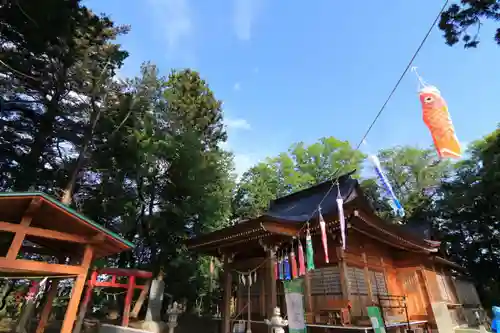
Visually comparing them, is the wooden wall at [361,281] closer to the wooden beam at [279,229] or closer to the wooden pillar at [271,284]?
the wooden pillar at [271,284]

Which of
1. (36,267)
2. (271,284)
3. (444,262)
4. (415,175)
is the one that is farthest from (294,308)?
(415,175)

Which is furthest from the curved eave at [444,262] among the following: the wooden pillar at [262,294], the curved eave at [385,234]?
the wooden pillar at [262,294]

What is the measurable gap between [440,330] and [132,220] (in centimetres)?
1484

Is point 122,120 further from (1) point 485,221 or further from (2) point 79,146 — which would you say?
(1) point 485,221

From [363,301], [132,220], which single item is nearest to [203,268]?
[132,220]

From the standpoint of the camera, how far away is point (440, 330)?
35.9 feet

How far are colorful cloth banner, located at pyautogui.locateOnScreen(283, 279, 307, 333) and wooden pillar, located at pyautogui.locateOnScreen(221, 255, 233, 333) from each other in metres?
2.65

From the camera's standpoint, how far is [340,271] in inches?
331

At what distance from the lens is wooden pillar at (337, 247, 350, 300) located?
8.01m

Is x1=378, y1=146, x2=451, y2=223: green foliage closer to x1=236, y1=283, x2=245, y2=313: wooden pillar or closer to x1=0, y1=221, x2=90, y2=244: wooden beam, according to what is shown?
x1=236, y1=283, x2=245, y2=313: wooden pillar

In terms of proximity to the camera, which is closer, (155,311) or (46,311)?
(46,311)

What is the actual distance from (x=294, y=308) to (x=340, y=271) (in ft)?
6.28

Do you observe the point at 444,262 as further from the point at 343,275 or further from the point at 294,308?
the point at 294,308

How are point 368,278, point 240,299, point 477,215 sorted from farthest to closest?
point 477,215, point 240,299, point 368,278
